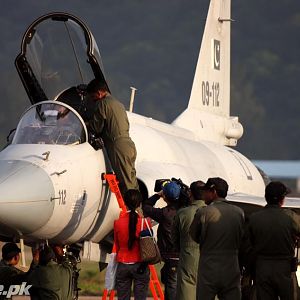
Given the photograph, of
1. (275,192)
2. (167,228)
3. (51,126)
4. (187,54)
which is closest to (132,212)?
(167,228)

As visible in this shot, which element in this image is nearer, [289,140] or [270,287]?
[270,287]

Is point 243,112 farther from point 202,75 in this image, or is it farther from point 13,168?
point 13,168

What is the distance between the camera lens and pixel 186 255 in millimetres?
12391

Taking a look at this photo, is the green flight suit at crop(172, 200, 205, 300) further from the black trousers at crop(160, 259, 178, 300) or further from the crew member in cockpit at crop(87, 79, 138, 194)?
the crew member in cockpit at crop(87, 79, 138, 194)

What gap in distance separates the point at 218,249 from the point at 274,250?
54 centimetres

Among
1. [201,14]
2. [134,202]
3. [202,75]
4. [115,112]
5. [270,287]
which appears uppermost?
[201,14]

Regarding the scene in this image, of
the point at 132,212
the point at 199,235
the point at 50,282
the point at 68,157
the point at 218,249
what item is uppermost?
the point at 68,157

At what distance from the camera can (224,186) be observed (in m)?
11.7

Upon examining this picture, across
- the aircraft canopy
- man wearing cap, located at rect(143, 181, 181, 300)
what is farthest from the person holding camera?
the aircraft canopy

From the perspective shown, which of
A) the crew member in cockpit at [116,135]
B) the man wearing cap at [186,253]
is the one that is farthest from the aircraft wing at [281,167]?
the man wearing cap at [186,253]

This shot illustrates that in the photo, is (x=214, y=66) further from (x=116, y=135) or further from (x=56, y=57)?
(x=116, y=135)

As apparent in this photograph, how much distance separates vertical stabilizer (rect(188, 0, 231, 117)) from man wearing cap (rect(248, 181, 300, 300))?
861 cm

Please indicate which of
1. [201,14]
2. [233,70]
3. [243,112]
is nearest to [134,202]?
[243,112]

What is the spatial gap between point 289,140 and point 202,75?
72.8 metres
